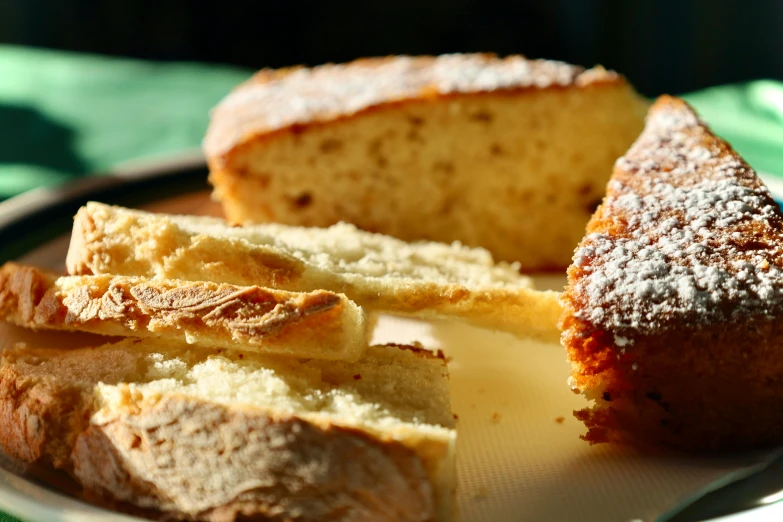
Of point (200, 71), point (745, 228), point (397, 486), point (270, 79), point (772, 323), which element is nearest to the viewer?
point (397, 486)

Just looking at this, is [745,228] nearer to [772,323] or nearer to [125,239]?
[772,323]

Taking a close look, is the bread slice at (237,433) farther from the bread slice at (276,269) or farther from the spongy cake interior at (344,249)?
the spongy cake interior at (344,249)

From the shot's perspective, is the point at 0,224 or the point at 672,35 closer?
the point at 0,224

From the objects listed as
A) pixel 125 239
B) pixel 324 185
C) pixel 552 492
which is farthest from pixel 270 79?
pixel 552 492

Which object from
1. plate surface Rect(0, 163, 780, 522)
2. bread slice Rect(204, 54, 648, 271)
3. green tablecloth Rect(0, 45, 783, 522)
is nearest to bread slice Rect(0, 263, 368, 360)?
plate surface Rect(0, 163, 780, 522)

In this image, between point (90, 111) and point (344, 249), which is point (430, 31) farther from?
point (344, 249)

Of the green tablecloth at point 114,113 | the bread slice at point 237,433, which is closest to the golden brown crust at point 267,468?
the bread slice at point 237,433

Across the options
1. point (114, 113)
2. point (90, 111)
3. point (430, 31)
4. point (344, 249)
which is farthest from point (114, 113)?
point (430, 31)

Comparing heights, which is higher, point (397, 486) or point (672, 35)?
point (672, 35)

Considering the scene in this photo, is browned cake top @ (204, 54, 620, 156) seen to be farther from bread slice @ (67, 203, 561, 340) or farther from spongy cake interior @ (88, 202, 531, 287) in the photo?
bread slice @ (67, 203, 561, 340)
